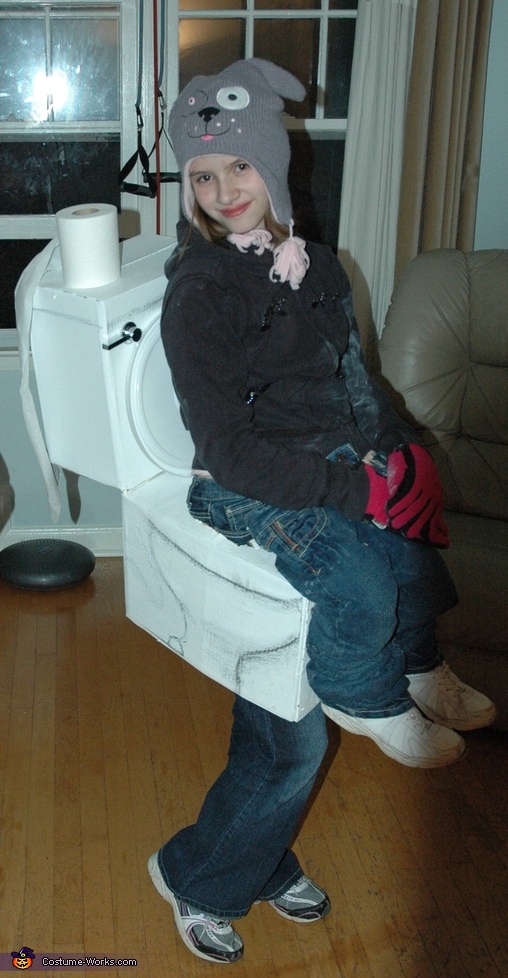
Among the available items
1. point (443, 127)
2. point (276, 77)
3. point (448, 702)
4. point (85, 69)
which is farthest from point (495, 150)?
point (448, 702)

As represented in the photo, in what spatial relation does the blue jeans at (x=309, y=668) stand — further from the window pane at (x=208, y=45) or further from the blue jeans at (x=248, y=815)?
the window pane at (x=208, y=45)

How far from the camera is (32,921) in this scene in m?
2.01

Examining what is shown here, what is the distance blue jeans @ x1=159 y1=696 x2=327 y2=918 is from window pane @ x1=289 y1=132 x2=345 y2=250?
200cm

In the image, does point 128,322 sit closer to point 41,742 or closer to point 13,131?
point 41,742

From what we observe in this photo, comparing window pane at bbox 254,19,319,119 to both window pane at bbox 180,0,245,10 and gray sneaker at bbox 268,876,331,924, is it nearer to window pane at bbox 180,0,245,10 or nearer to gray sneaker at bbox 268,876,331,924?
window pane at bbox 180,0,245,10

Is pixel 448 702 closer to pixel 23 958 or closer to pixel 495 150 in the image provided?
pixel 23 958

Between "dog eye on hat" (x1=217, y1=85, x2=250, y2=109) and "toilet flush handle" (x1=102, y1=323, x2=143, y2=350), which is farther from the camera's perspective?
"toilet flush handle" (x1=102, y1=323, x2=143, y2=350)

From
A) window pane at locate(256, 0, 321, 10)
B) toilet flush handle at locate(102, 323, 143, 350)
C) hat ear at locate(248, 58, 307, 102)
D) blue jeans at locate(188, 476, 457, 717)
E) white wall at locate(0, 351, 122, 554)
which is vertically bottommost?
white wall at locate(0, 351, 122, 554)

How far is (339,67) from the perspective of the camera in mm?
3176

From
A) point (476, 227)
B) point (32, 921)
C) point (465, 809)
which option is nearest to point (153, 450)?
point (32, 921)

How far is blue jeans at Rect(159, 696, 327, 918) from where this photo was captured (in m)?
1.78

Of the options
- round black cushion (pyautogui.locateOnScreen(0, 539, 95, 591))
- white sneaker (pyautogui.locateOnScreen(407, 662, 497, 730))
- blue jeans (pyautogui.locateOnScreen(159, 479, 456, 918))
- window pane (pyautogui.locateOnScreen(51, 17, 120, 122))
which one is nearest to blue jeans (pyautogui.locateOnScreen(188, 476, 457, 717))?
blue jeans (pyautogui.locateOnScreen(159, 479, 456, 918))

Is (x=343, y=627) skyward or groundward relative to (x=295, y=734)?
skyward

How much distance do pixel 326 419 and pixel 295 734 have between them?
576 millimetres
